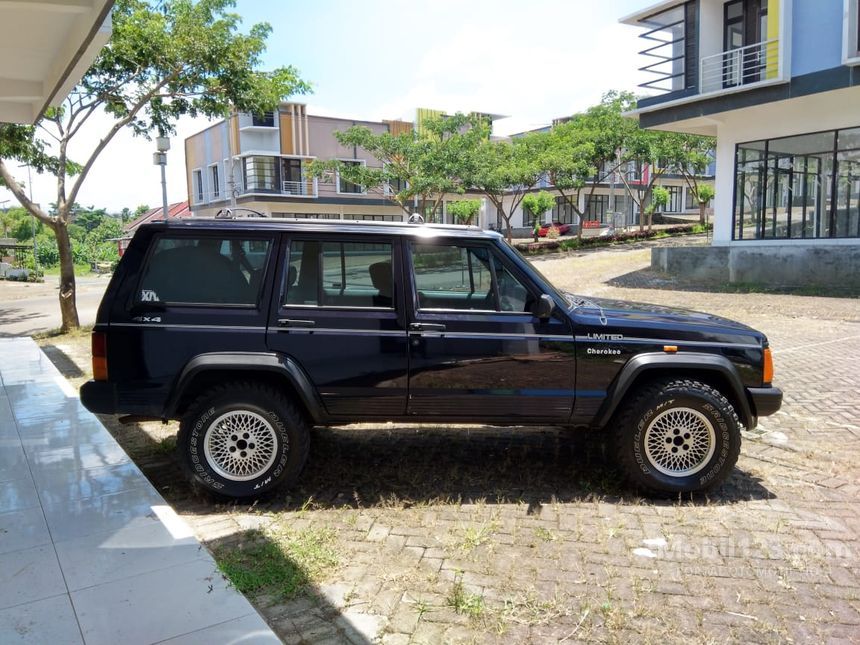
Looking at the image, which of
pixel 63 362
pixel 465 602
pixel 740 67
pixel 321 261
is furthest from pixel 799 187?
pixel 465 602

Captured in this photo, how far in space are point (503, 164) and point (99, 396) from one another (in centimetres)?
3006

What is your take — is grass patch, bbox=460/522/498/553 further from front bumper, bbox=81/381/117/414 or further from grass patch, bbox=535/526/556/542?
front bumper, bbox=81/381/117/414

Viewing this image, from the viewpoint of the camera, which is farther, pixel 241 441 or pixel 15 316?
pixel 15 316

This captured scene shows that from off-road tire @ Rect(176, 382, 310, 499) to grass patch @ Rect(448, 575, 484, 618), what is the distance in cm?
159

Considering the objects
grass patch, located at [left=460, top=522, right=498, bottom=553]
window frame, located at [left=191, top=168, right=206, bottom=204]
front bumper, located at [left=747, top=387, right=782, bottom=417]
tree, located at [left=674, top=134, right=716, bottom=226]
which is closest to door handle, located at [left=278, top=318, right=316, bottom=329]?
grass patch, located at [left=460, top=522, right=498, bottom=553]

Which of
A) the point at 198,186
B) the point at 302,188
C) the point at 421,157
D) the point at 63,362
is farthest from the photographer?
the point at 198,186

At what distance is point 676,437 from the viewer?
15.1ft

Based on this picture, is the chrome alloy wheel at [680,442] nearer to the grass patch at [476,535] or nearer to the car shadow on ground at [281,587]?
the grass patch at [476,535]

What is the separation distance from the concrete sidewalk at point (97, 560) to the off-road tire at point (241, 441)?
367 millimetres

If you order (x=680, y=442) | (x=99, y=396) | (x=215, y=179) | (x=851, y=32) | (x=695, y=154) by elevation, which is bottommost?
(x=680, y=442)

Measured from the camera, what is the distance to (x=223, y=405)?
4500 mm

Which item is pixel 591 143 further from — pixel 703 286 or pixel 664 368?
pixel 664 368

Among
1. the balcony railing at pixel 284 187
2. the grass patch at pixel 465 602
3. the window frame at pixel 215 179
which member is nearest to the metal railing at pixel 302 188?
the balcony railing at pixel 284 187

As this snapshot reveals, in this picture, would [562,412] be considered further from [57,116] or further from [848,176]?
[848,176]
